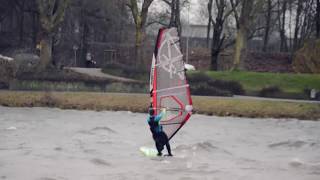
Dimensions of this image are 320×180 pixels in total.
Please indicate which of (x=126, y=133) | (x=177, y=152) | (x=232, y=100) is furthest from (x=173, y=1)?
(x=177, y=152)


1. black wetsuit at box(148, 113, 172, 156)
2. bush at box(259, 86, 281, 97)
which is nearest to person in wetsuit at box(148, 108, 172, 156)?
black wetsuit at box(148, 113, 172, 156)

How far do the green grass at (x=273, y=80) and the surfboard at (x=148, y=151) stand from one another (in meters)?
15.4

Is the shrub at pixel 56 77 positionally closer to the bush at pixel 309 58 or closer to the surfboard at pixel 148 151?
the bush at pixel 309 58

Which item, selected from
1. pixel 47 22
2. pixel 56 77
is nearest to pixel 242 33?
pixel 47 22

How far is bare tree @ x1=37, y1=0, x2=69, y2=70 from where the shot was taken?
2923cm

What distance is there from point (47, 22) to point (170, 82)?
704 inches

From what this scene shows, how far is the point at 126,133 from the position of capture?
16578 millimetres

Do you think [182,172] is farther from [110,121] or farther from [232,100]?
[232,100]

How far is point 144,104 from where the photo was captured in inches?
883

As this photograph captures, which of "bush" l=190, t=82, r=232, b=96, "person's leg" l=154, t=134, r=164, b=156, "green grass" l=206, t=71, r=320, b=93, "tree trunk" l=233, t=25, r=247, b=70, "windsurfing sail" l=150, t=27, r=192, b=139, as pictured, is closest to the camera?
"person's leg" l=154, t=134, r=164, b=156

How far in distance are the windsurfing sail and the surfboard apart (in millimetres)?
499

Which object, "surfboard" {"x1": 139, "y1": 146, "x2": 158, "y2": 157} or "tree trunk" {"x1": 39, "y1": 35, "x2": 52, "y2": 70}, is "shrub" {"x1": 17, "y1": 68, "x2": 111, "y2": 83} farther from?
"surfboard" {"x1": 139, "y1": 146, "x2": 158, "y2": 157}

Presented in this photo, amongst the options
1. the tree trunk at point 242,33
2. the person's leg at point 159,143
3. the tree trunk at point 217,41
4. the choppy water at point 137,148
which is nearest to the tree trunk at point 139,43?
the tree trunk at point 242,33

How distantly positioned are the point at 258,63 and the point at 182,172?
35015 millimetres
